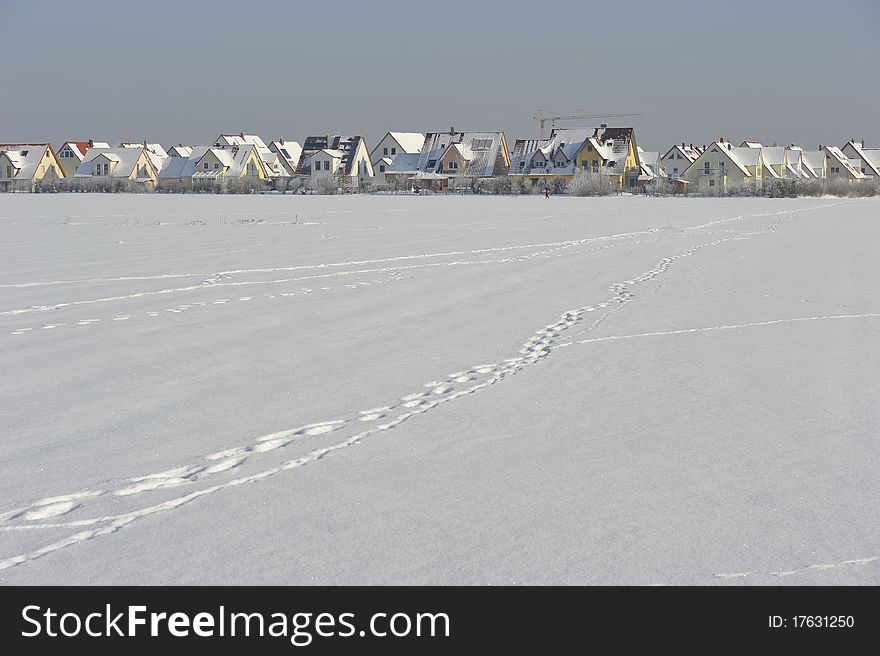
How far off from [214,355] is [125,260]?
28.6ft

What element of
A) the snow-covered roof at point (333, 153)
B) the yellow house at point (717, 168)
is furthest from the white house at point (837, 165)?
the snow-covered roof at point (333, 153)

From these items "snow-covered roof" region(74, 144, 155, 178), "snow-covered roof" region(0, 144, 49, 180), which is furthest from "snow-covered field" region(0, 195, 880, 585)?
"snow-covered roof" region(0, 144, 49, 180)

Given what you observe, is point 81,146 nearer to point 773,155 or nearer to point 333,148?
point 333,148

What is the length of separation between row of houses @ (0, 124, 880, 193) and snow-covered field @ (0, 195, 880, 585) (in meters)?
73.7

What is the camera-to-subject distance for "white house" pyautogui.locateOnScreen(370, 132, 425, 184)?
339 feet

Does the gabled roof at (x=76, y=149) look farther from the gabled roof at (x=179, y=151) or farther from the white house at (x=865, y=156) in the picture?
the white house at (x=865, y=156)

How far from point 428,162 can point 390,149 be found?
10026mm

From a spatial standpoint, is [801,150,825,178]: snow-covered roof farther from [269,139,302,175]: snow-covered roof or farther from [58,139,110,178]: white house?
[58,139,110,178]: white house

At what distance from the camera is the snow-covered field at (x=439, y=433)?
12.2ft

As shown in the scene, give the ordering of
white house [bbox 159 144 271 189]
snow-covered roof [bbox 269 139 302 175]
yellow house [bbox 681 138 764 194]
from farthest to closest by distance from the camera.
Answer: snow-covered roof [bbox 269 139 302 175] < white house [bbox 159 144 271 189] < yellow house [bbox 681 138 764 194]

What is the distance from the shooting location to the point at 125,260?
50.9 feet

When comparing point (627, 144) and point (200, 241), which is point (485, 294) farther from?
point (627, 144)

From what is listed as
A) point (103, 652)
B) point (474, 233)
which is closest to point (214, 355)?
point (103, 652)

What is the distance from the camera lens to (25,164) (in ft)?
334
